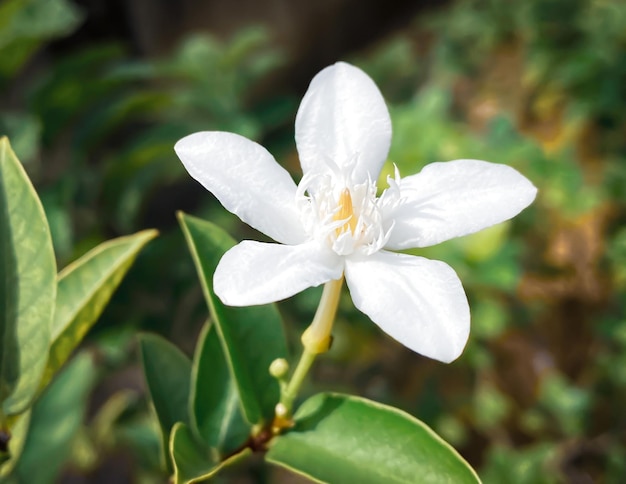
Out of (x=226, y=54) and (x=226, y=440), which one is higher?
(x=226, y=54)

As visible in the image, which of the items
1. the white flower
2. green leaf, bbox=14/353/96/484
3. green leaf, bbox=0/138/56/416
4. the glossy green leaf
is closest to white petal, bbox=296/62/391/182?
the white flower

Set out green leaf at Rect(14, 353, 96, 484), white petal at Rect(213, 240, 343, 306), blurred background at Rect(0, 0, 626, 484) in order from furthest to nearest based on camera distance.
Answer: blurred background at Rect(0, 0, 626, 484) → green leaf at Rect(14, 353, 96, 484) → white petal at Rect(213, 240, 343, 306)

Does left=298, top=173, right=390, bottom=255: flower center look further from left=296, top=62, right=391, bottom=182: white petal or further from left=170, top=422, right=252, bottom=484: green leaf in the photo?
left=170, top=422, right=252, bottom=484: green leaf

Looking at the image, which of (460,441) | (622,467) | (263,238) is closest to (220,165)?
(263,238)

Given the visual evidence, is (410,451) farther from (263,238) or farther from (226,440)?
(263,238)

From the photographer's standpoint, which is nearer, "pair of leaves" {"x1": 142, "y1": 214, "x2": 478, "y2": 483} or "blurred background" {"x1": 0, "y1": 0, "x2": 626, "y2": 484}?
"pair of leaves" {"x1": 142, "y1": 214, "x2": 478, "y2": 483}

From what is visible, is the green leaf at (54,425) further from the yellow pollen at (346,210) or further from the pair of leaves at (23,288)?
the yellow pollen at (346,210)
